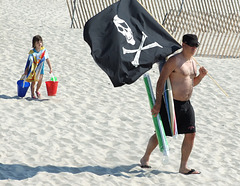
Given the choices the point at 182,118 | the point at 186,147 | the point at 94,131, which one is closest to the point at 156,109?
the point at 182,118

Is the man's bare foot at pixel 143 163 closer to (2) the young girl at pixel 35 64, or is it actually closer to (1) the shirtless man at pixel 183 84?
(1) the shirtless man at pixel 183 84

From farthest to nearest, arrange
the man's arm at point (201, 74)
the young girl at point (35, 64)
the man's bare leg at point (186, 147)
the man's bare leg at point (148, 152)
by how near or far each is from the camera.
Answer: the young girl at point (35, 64) < the man's bare leg at point (148, 152) < the man's bare leg at point (186, 147) < the man's arm at point (201, 74)

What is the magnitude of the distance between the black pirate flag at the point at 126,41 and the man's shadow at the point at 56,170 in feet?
3.63

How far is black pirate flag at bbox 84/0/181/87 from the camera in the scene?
5.15 metres

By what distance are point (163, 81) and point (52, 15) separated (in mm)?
11854

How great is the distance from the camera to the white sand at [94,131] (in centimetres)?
557

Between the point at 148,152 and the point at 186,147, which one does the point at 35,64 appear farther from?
the point at 186,147

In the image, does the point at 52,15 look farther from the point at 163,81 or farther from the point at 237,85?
the point at 163,81

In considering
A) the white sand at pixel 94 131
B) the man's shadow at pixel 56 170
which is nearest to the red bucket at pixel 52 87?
the white sand at pixel 94 131

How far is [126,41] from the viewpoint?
5207 mm

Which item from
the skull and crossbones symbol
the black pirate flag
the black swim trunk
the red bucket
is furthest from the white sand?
the skull and crossbones symbol

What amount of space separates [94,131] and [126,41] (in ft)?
6.92

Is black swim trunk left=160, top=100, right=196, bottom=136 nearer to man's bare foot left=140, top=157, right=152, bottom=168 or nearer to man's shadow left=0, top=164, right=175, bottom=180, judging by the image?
man's bare foot left=140, top=157, right=152, bottom=168

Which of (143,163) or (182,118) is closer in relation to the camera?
(182,118)
